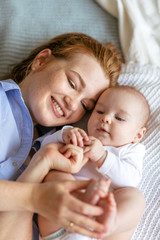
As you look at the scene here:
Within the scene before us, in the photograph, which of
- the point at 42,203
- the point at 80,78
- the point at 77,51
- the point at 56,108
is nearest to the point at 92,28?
the point at 77,51

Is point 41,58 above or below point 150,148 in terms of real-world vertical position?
above

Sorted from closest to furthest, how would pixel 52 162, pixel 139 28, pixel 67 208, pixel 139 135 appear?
pixel 67 208, pixel 52 162, pixel 139 135, pixel 139 28

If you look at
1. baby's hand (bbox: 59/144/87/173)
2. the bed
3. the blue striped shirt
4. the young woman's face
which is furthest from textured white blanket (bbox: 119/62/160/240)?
the blue striped shirt

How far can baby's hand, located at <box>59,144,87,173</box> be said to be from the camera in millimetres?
1105

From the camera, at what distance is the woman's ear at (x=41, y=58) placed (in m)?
1.45

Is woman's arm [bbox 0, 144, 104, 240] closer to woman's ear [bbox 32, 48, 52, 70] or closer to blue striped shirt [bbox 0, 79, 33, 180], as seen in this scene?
blue striped shirt [bbox 0, 79, 33, 180]

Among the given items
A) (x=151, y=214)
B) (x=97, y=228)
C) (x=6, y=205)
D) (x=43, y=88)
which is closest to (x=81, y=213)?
(x=97, y=228)

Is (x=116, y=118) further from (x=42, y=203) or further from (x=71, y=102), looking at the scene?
(x=42, y=203)

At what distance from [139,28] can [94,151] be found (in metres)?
0.94

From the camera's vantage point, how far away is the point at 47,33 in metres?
1.74

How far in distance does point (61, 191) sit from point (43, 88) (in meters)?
0.60

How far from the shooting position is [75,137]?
3.80 ft

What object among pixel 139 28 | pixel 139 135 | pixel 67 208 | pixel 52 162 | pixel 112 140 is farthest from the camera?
pixel 139 28

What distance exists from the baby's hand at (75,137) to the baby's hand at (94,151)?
0.08ft
